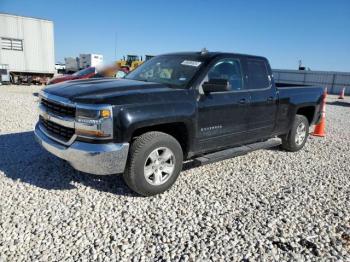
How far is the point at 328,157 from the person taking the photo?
630 cm

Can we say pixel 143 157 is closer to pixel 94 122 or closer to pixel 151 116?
pixel 151 116

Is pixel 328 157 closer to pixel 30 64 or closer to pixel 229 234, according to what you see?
pixel 229 234

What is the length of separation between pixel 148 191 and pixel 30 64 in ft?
64.7

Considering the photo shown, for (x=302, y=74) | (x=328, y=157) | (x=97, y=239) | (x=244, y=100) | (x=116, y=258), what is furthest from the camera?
(x=302, y=74)

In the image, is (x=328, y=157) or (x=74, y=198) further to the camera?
(x=328, y=157)

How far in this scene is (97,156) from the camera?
11.5 ft

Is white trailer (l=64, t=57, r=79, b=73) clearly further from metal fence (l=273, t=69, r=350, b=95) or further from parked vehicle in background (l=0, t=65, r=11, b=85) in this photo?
metal fence (l=273, t=69, r=350, b=95)

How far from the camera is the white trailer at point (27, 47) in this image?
19.3m

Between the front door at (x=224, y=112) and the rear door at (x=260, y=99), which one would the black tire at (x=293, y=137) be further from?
the front door at (x=224, y=112)

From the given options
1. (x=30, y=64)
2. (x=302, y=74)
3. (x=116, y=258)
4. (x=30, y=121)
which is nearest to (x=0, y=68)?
(x=30, y=64)

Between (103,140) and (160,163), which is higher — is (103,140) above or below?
above

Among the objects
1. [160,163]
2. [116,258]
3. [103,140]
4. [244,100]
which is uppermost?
[244,100]

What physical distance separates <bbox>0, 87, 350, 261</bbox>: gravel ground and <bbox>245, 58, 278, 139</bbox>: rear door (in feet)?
2.21

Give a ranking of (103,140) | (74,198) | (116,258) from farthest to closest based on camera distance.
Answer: (74,198) < (103,140) < (116,258)
